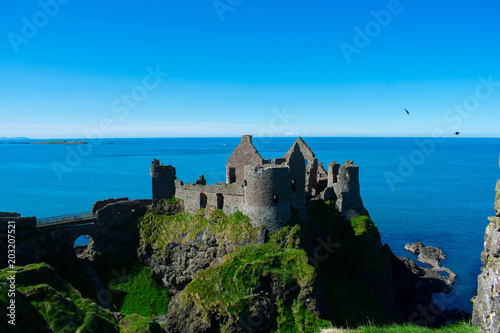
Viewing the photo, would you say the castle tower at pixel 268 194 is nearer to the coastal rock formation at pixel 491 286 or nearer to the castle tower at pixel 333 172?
the castle tower at pixel 333 172

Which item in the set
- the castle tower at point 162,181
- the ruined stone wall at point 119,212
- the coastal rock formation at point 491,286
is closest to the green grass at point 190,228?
the ruined stone wall at point 119,212

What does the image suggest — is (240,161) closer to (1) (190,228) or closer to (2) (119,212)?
(1) (190,228)

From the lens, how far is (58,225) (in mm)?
36344

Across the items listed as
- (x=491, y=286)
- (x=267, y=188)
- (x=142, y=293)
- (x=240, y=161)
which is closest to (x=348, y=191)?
(x=267, y=188)

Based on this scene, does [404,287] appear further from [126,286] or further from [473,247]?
[126,286]

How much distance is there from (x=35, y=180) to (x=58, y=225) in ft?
333

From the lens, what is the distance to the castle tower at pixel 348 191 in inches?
1569

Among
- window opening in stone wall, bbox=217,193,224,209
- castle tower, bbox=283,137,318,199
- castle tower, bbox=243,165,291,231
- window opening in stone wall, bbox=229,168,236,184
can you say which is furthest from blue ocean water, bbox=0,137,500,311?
window opening in stone wall, bbox=217,193,224,209

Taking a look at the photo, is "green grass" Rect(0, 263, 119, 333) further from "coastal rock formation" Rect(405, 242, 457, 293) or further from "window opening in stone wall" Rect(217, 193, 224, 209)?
"coastal rock formation" Rect(405, 242, 457, 293)

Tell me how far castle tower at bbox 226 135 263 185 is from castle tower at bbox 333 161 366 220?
10.1m

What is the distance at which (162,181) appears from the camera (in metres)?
41.3

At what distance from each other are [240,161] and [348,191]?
1292 cm

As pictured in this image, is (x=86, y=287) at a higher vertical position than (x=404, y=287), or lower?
higher

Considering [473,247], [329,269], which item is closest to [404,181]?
[473,247]
